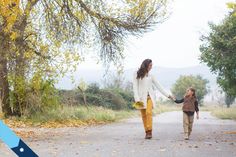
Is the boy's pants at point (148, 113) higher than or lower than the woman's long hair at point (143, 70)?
lower

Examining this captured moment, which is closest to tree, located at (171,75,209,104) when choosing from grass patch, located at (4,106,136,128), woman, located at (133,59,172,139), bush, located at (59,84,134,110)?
bush, located at (59,84,134,110)

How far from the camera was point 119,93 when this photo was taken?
46344 mm

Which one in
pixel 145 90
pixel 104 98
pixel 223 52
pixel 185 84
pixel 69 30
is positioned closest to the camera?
pixel 145 90

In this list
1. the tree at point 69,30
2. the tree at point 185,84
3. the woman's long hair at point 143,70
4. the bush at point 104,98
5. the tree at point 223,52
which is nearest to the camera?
the woman's long hair at point 143,70

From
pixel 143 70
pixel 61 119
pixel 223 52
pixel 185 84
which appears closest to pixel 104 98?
pixel 223 52

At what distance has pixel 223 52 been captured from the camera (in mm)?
30609

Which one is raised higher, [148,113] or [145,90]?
[145,90]

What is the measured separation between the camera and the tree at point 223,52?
29766mm

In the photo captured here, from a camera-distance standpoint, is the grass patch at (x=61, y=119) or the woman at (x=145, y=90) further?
the grass patch at (x=61, y=119)

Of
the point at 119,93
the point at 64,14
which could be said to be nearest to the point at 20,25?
the point at 64,14

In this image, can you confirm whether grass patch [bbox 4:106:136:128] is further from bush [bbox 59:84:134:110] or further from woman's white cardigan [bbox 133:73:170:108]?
bush [bbox 59:84:134:110]

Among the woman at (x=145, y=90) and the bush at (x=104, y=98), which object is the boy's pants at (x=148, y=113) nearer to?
the woman at (x=145, y=90)

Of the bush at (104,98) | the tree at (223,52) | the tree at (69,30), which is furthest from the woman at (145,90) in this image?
the bush at (104,98)

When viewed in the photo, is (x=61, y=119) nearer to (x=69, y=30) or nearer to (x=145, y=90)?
(x=69, y=30)
